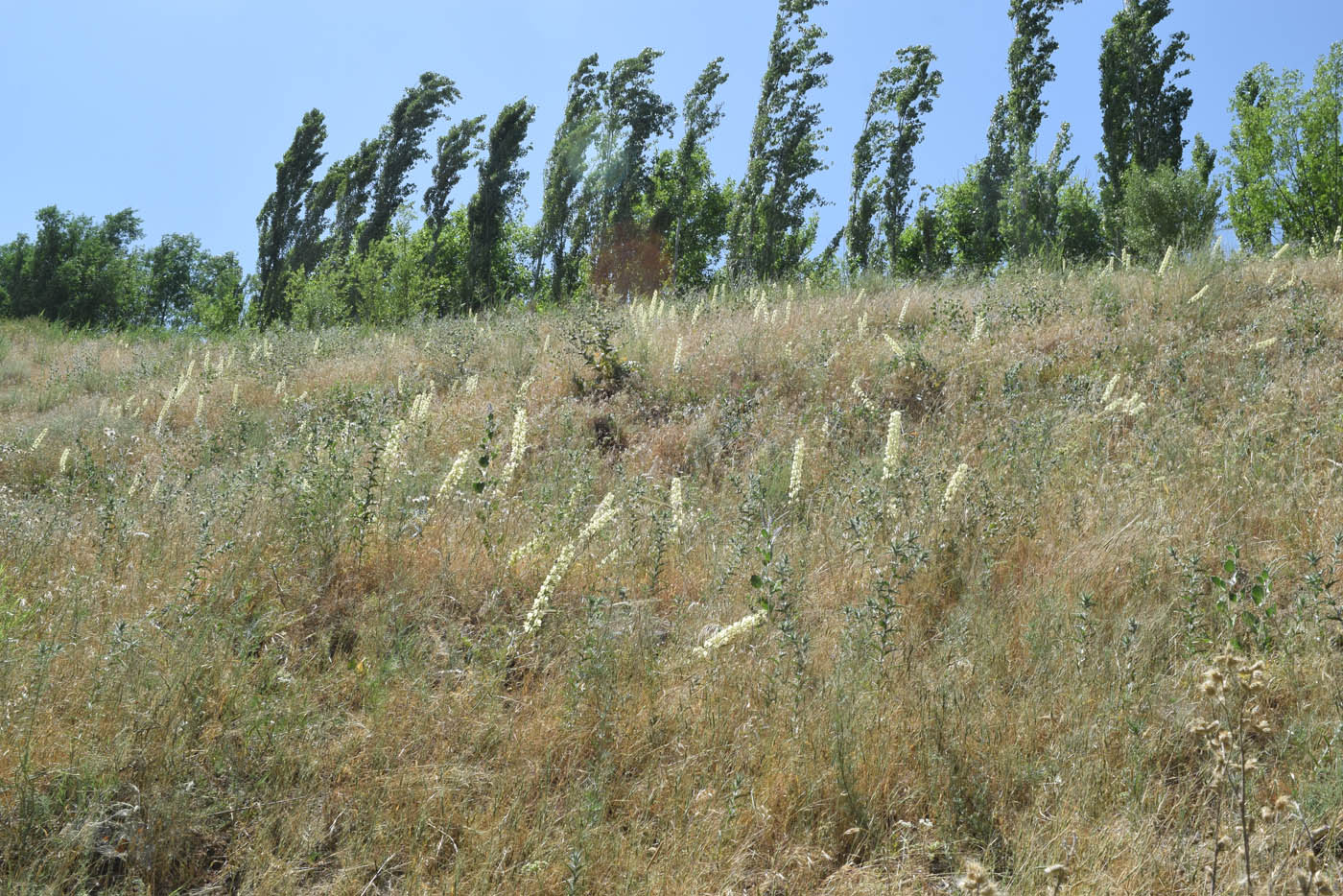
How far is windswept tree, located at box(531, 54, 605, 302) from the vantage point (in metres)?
31.7

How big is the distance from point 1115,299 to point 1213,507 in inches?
171

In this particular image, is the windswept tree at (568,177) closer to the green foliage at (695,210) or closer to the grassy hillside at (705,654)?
the green foliage at (695,210)

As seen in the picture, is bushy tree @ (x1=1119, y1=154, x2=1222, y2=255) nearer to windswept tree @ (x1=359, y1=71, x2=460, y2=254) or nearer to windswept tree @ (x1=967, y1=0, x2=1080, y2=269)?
windswept tree @ (x1=967, y1=0, x2=1080, y2=269)

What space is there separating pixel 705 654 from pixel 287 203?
3732cm

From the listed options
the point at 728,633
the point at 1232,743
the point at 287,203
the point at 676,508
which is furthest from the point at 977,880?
the point at 287,203

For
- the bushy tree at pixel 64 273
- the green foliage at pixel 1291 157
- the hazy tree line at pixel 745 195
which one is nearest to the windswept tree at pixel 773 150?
the hazy tree line at pixel 745 195

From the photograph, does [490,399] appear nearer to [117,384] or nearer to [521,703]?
[521,703]

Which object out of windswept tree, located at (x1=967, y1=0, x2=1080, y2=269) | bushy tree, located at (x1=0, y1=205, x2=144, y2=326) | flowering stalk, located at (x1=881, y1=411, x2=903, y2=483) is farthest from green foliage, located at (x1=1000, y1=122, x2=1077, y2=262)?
bushy tree, located at (x1=0, y1=205, x2=144, y2=326)

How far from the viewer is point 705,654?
303 centimetres

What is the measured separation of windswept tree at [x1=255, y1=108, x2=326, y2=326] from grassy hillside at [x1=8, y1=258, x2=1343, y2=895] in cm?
3145

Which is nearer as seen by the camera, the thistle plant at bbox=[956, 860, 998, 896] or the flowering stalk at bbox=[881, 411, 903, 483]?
the thistle plant at bbox=[956, 860, 998, 896]

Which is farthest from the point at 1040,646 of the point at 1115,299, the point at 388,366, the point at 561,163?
the point at 561,163

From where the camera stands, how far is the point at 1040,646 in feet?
10.2

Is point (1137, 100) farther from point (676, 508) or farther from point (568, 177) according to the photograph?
point (676, 508)
